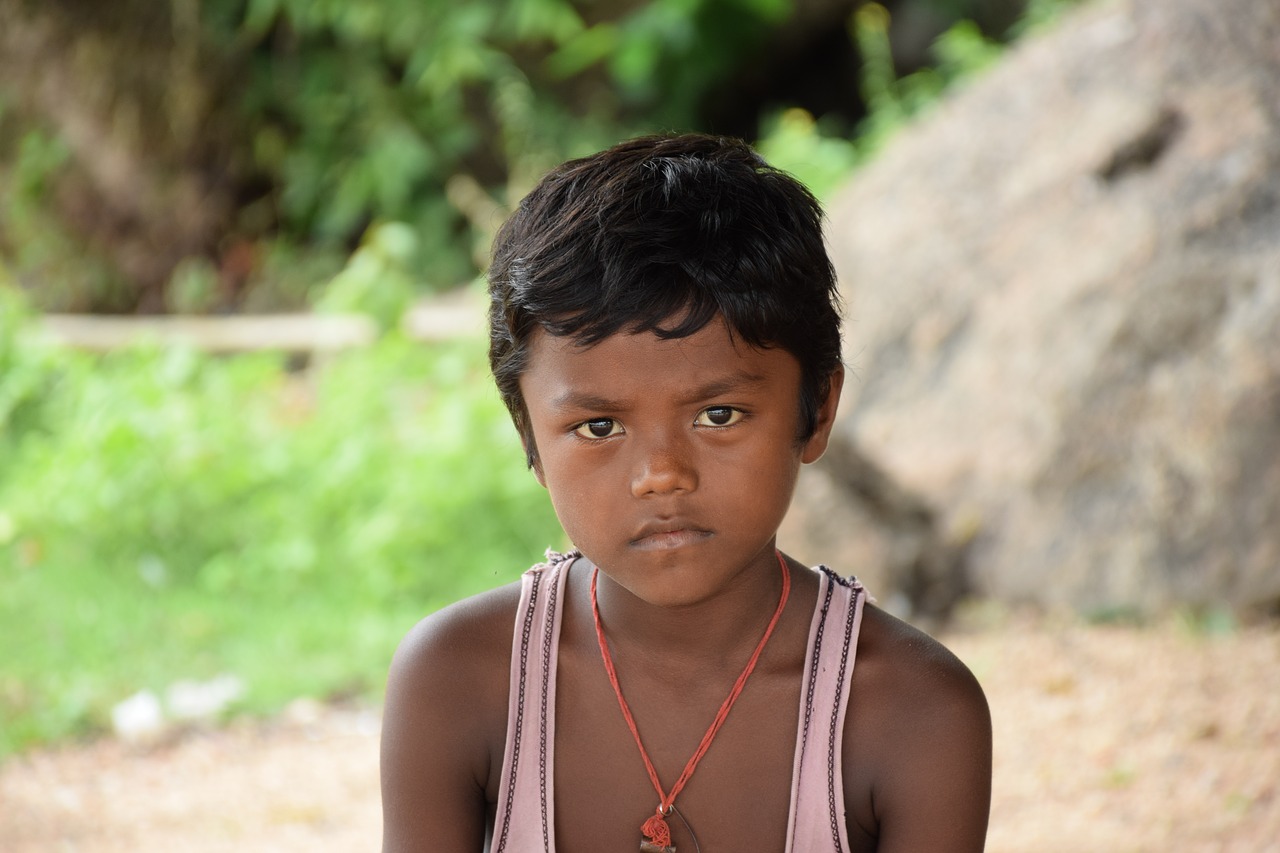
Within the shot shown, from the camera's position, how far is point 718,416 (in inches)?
60.0

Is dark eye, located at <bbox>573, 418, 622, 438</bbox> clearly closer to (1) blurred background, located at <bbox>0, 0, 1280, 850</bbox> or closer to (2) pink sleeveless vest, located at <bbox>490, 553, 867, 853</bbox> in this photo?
(2) pink sleeveless vest, located at <bbox>490, 553, 867, 853</bbox>

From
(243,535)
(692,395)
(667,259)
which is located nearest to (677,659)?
(692,395)

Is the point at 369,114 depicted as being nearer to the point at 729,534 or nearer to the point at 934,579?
the point at 934,579

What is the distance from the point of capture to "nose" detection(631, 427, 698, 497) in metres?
1.49

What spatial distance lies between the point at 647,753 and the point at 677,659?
120 millimetres

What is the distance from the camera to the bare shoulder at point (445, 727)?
1715mm

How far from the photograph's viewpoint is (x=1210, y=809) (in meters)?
2.75

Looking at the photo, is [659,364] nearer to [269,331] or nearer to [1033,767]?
[1033,767]

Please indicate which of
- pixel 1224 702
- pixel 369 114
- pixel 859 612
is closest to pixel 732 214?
pixel 859 612

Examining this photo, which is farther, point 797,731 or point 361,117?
point 361,117

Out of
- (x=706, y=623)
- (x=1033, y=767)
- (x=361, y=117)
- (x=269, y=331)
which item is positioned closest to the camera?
(x=706, y=623)

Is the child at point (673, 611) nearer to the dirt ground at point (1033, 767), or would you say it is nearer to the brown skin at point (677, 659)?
the brown skin at point (677, 659)

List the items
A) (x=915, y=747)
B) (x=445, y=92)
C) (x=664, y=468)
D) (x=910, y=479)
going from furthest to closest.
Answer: (x=445, y=92) → (x=910, y=479) → (x=915, y=747) → (x=664, y=468)

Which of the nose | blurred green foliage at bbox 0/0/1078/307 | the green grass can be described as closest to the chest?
the nose
